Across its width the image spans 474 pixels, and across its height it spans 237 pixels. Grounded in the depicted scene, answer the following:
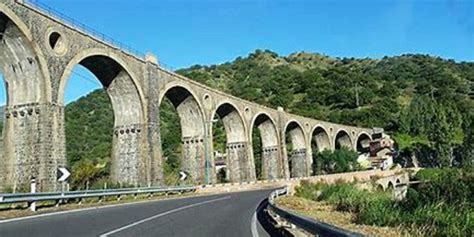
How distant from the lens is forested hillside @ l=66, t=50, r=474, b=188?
80625 millimetres

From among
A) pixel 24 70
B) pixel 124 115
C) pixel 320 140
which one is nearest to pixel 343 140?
pixel 320 140

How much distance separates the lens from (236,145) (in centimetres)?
6031

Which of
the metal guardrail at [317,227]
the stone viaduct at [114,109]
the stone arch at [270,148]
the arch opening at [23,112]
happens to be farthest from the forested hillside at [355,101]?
the metal guardrail at [317,227]

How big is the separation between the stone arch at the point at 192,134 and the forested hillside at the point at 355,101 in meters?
8.67

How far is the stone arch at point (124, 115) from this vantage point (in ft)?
125

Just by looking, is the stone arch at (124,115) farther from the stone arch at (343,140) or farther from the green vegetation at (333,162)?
the stone arch at (343,140)

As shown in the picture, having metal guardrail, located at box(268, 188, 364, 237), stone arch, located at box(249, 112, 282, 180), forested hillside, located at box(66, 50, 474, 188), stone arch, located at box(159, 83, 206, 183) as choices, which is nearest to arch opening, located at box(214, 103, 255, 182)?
stone arch, located at box(249, 112, 282, 180)

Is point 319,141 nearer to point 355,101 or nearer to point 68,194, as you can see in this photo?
point 355,101

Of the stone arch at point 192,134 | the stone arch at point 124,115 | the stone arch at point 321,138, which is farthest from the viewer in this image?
the stone arch at point 321,138

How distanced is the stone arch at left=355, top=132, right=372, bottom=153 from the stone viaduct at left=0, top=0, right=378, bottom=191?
119 ft

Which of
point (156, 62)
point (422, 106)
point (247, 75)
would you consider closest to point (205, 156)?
point (156, 62)

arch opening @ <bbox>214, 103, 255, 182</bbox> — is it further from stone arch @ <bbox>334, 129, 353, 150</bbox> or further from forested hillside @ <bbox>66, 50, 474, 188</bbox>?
stone arch @ <bbox>334, 129, 353, 150</bbox>

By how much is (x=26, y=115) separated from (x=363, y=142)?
82246 mm

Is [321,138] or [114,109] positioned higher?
[114,109]
